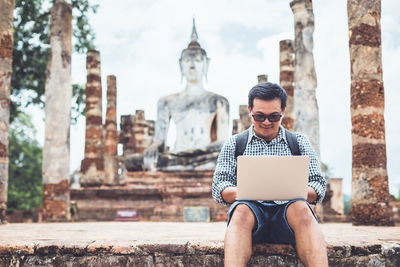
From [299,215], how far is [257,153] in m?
0.55

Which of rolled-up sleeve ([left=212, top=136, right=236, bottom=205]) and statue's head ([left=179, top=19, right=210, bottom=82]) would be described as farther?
statue's head ([left=179, top=19, right=210, bottom=82])

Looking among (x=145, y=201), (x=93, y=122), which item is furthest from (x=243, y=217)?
(x=93, y=122)

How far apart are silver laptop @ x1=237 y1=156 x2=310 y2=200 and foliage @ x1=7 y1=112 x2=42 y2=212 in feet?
58.4

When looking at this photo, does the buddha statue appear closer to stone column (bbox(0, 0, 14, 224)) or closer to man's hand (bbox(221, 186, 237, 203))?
stone column (bbox(0, 0, 14, 224))

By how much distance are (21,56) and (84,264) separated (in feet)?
31.9

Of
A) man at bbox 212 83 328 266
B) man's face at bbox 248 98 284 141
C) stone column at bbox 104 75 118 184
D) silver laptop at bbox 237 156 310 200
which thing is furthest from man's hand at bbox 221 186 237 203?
stone column at bbox 104 75 118 184

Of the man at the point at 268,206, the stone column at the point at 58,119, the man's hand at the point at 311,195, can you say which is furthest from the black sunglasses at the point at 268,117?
the stone column at the point at 58,119

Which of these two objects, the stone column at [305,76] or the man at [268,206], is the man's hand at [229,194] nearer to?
the man at [268,206]

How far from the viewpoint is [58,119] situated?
8.02 meters

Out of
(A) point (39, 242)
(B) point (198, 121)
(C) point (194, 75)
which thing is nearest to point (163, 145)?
(B) point (198, 121)

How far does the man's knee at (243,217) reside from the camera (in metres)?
2.82

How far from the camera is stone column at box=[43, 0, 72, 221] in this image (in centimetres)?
779

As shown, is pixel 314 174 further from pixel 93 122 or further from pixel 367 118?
pixel 93 122

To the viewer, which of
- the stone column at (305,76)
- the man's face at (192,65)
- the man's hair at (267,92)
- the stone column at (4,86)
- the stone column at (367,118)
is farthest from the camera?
the man's face at (192,65)
